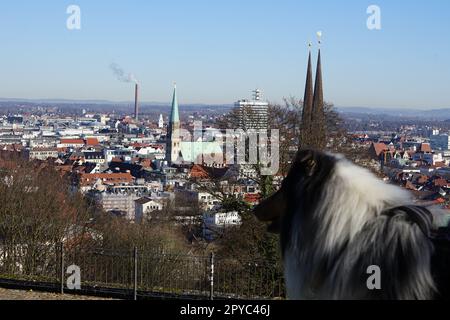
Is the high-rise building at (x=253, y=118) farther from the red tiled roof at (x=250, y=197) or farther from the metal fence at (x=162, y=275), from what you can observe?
the metal fence at (x=162, y=275)

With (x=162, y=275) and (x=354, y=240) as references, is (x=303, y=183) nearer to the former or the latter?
(x=354, y=240)

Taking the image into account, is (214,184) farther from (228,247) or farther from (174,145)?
(174,145)

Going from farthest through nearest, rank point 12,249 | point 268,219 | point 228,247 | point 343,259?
point 228,247 < point 12,249 < point 268,219 < point 343,259

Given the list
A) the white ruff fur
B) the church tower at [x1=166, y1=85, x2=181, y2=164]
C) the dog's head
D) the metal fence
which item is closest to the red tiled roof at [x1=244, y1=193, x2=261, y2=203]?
the metal fence

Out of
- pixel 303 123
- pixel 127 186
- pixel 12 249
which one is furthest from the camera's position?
pixel 127 186

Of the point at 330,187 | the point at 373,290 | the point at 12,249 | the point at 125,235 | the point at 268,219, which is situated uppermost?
the point at 330,187

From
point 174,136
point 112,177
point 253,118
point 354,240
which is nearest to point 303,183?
point 354,240

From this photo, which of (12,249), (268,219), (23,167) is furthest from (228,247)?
(268,219)

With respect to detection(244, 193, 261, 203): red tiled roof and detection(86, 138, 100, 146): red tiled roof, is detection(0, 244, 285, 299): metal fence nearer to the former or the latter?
detection(244, 193, 261, 203): red tiled roof
